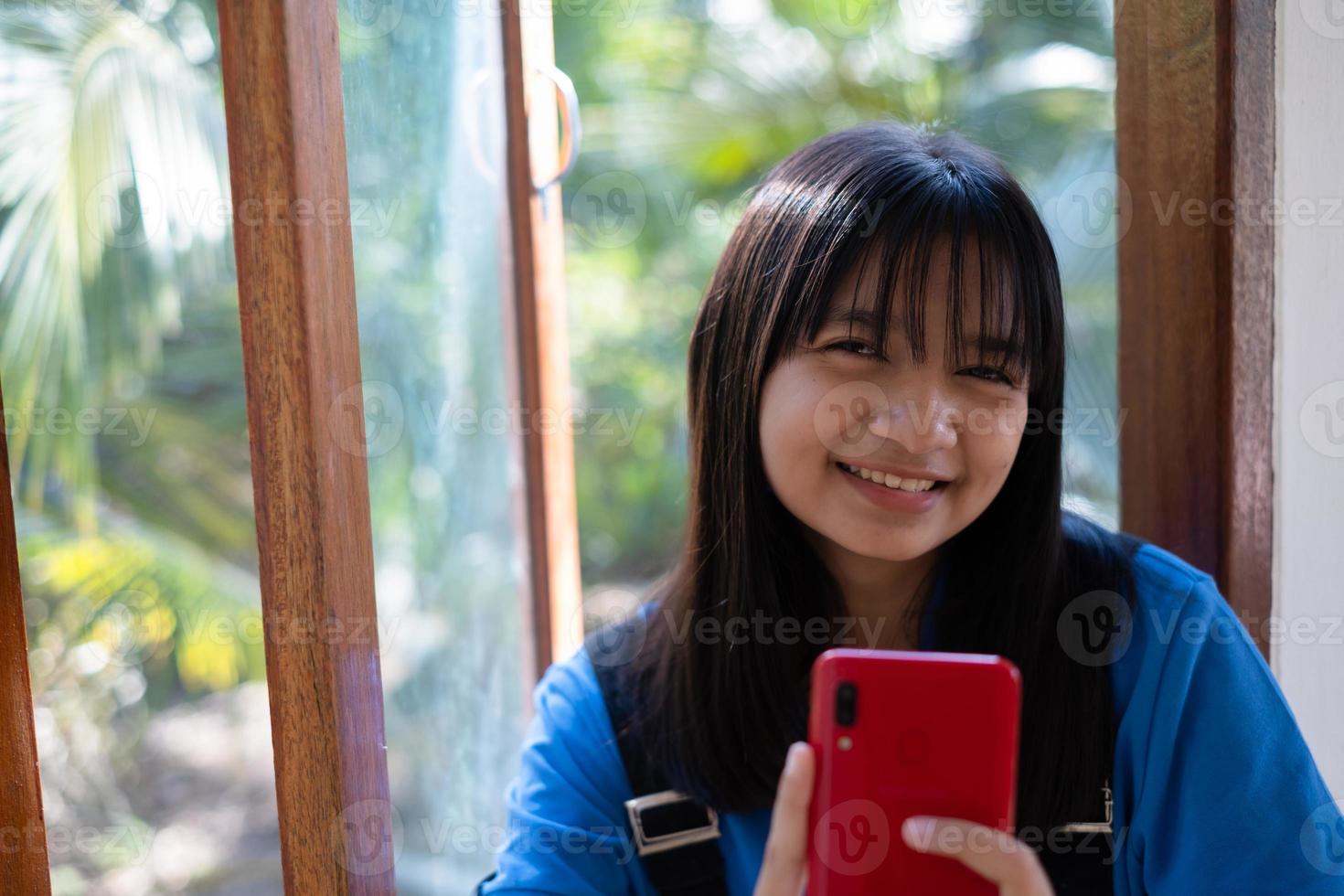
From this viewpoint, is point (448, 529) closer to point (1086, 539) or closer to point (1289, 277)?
point (1086, 539)

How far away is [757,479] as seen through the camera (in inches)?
43.1

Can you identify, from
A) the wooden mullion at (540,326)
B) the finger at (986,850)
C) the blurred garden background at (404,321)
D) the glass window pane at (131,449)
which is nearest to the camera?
the finger at (986,850)

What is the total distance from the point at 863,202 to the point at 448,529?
0.65 m

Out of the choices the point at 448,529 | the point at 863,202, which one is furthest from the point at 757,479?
the point at 448,529

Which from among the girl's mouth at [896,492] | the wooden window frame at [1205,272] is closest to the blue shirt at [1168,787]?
the wooden window frame at [1205,272]

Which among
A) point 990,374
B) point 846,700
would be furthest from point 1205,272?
point 846,700

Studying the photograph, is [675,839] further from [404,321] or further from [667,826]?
[404,321]

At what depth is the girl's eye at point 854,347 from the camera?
0.96 m

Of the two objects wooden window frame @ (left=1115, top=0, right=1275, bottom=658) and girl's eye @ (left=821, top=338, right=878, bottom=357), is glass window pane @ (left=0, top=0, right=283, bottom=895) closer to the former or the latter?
girl's eye @ (left=821, top=338, right=878, bottom=357)

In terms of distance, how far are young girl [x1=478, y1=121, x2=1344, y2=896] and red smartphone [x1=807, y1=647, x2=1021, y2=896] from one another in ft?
0.57

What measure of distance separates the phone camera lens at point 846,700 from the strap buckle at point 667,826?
36 centimetres

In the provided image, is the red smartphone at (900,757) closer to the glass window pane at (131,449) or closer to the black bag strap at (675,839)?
the black bag strap at (675,839)

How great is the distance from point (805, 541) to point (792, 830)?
0.46m

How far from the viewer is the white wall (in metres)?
1.06
